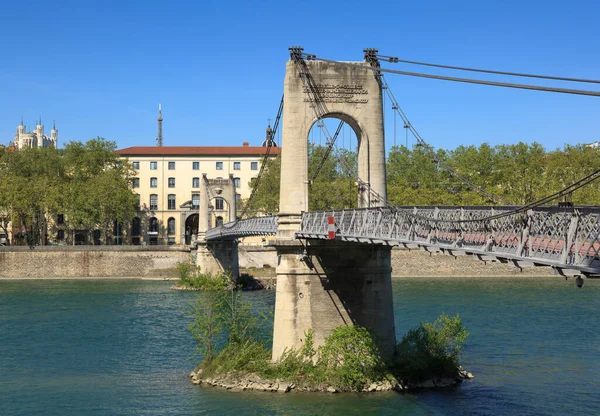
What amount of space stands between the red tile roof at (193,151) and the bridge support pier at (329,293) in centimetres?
6516

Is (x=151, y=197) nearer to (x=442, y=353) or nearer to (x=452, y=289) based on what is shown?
(x=452, y=289)

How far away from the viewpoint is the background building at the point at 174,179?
90562mm

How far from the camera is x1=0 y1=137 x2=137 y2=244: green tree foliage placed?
77.5 meters

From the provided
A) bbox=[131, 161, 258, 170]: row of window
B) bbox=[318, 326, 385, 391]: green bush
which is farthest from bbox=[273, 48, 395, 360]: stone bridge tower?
bbox=[131, 161, 258, 170]: row of window

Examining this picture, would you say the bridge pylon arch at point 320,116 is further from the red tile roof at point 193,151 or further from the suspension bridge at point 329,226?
the red tile roof at point 193,151

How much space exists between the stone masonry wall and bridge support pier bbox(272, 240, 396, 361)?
48.5 m

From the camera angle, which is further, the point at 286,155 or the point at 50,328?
the point at 50,328

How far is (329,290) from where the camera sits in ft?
84.7

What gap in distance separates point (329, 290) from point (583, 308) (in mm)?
24162

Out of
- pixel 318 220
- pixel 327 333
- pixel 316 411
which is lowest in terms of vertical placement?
pixel 316 411

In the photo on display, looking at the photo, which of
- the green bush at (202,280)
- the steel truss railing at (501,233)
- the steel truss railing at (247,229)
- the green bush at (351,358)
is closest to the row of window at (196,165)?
the steel truss railing at (247,229)

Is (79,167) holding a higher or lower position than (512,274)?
higher

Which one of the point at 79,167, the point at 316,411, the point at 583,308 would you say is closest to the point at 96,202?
the point at 79,167

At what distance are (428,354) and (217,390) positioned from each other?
679cm
